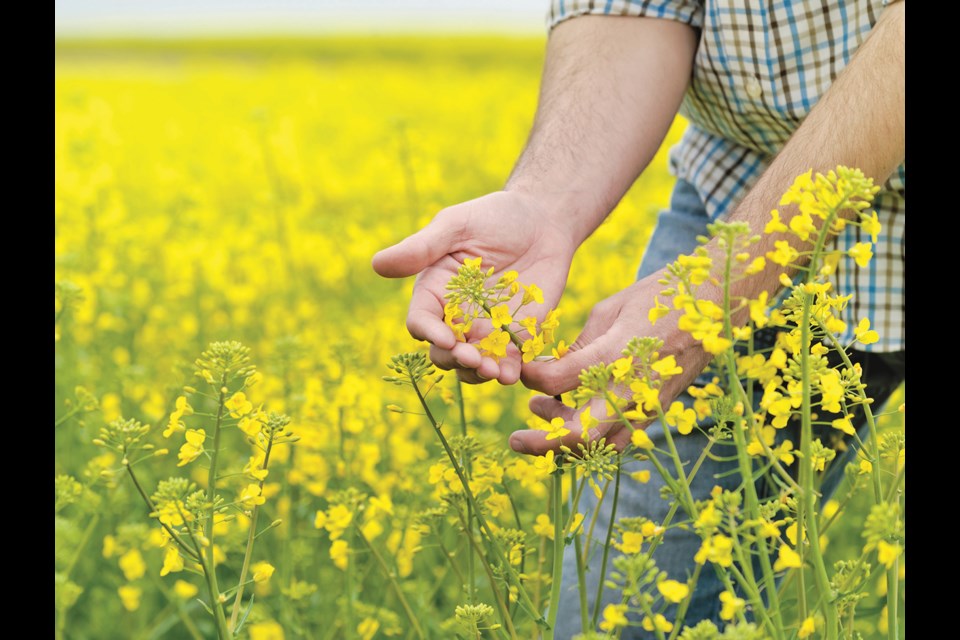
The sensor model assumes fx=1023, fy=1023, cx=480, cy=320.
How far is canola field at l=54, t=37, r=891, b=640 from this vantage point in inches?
71.1

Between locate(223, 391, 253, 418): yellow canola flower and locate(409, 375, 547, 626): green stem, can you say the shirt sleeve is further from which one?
locate(223, 391, 253, 418): yellow canola flower

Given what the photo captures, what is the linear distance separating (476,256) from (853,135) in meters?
0.60

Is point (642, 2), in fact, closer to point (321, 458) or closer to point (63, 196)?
point (321, 458)

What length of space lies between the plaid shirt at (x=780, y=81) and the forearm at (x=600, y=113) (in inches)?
1.7

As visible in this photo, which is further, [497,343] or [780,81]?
[780,81]

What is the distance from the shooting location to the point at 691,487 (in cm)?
196

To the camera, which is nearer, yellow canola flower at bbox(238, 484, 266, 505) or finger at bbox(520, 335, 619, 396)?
yellow canola flower at bbox(238, 484, 266, 505)

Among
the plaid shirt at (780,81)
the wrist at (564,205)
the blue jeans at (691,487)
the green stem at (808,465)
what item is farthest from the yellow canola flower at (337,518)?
the plaid shirt at (780,81)

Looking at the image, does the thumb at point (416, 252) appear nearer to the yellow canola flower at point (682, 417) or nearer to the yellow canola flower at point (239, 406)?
the yellow canola flower at point (239, 406)

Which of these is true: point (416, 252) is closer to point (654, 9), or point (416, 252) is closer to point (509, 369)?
point (509, 369)

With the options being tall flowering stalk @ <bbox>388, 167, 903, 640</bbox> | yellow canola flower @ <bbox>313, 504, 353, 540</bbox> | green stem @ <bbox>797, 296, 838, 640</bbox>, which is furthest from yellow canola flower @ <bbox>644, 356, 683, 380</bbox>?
yellow canola flower @ <bbox>313, 504, 353, 540</bbox>

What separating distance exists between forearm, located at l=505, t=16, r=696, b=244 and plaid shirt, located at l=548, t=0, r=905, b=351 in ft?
0.14

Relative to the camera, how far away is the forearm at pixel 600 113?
1850 mm

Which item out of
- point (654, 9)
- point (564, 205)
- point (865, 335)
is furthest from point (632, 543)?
point (654, 9)
